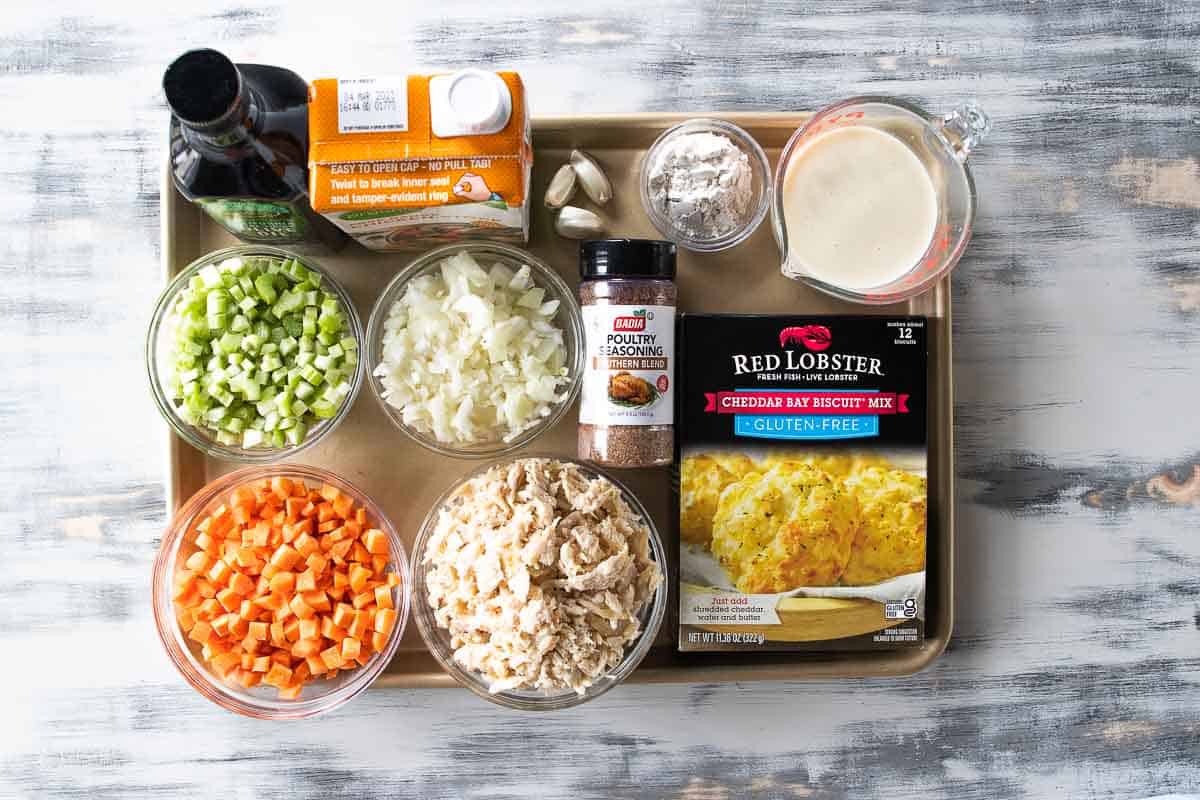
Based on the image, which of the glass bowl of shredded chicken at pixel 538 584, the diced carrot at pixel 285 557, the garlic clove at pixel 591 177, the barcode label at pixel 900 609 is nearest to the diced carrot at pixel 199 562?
the diced carrot at pixel 285 557

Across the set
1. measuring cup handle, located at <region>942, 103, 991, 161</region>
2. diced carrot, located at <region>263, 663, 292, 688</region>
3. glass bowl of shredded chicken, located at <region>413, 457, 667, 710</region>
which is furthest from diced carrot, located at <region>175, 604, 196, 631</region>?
measuring cup handle, located at <region>942, 103, 991, 161</region>

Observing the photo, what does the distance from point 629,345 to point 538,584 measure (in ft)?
1.30

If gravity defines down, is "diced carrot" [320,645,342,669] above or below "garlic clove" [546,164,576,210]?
below

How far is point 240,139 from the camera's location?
1.08 m

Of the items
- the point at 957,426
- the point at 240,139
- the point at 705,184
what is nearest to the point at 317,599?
the point at 240,139

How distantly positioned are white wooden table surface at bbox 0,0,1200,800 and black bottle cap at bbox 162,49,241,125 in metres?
0.59

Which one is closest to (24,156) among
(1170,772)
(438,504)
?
(438,504)

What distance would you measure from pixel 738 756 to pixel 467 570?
0.68m

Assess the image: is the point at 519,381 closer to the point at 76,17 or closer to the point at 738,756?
the point at 738,756

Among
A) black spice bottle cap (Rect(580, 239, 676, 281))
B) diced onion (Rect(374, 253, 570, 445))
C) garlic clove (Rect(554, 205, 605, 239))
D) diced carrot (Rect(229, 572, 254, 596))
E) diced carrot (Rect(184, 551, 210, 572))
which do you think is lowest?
diced carrot (Rect(229, 572, 254, 596))

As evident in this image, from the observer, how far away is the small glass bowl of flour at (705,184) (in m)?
1.38

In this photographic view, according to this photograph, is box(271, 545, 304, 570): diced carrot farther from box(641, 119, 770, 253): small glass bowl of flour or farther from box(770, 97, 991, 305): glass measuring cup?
box(770, 97, 991, 305): glass measuring cup

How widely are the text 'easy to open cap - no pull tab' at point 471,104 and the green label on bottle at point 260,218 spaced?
0.27 metres

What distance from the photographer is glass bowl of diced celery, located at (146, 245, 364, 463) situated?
134cm
